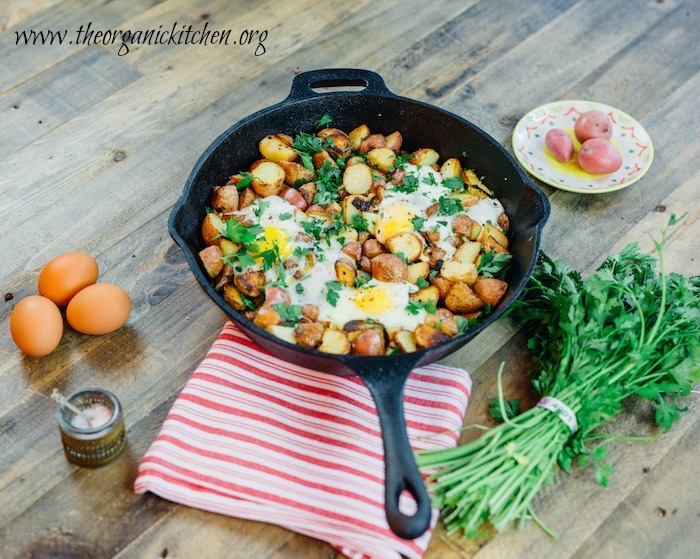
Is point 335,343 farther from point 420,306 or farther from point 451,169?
point 451,169

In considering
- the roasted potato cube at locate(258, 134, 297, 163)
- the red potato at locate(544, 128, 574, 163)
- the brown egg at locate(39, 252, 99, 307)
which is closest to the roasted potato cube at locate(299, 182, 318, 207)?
the roasted potato cube at locate(258, 134, 297, 163)

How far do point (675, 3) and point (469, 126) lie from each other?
1.51 m

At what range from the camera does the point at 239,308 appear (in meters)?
1.73

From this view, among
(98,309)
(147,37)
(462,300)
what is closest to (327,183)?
(462,300)

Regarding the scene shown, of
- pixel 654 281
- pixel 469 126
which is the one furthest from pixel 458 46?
pixel 654 281

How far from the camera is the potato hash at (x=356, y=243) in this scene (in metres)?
1.70

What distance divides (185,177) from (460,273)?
94cm

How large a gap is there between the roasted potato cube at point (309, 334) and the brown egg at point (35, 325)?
59cm

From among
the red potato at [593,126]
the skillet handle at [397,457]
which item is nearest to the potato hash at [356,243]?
the skillet handle at [397,457]

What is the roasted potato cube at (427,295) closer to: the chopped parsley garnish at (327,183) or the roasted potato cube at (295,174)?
the chopped parsley garnish at (327,183)

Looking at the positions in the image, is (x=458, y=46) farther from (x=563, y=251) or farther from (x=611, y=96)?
(x=563, y=251)

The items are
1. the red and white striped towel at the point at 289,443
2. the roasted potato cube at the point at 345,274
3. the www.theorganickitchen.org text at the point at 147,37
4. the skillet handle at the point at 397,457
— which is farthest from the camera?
the www.theorganickitchen.org text at the point at 147,37

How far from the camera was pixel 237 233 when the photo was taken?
1.82 m

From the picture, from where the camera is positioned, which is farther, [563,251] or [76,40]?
[76,40]
